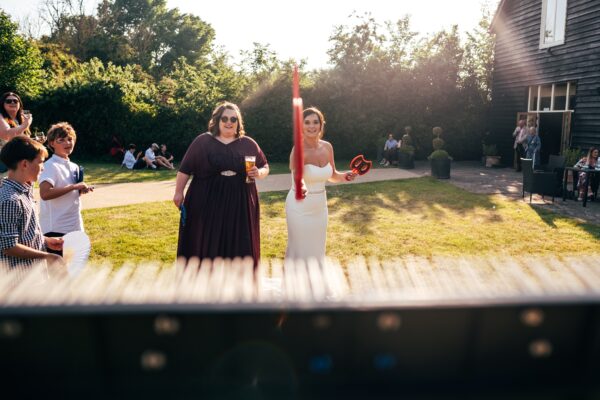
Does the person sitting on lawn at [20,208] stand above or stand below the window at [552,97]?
below

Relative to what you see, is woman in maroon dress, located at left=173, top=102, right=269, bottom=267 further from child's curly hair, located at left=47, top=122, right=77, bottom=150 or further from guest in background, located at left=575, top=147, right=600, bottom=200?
guest in background, located at left=575, top=147, right=600, bottom=200

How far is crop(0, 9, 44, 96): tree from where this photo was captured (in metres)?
24.1

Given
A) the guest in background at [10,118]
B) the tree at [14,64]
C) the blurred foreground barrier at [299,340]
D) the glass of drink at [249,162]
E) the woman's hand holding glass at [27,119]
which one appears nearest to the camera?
the blurred foreground barrier at [299,340]

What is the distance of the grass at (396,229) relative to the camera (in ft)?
25.0

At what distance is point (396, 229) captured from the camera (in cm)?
913

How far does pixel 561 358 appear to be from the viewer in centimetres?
106

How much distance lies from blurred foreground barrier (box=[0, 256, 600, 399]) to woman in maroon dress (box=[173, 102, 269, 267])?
384 cm

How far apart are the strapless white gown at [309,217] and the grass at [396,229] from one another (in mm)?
1790

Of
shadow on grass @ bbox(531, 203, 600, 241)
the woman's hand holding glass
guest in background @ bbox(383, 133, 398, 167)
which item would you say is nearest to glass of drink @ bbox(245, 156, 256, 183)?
the woman's hand holding glass

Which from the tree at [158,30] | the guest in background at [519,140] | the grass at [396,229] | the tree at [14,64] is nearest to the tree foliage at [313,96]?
the tree at [14,64]

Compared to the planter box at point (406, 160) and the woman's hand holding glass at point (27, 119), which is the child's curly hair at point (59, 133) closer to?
the woman's hand holding glass at point (27, 119)

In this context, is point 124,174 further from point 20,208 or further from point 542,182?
point 20,208

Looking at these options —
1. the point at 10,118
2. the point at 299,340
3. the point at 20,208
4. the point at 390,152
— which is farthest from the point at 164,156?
the point at 299,340

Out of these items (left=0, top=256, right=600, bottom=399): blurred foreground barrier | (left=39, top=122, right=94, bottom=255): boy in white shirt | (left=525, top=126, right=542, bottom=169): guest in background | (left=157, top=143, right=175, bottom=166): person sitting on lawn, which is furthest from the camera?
(left=157, top=143, right=175, bottom=166): person sitting on lawn
